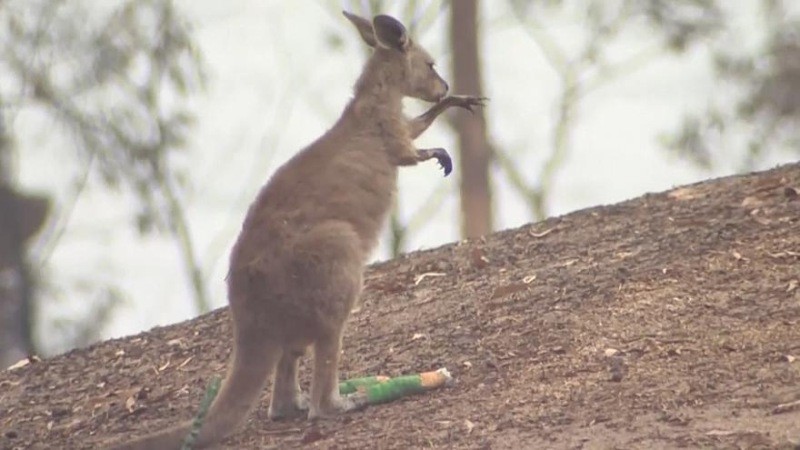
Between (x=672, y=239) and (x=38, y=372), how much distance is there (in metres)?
3.74

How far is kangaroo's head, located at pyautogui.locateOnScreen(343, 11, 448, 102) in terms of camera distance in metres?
9.12

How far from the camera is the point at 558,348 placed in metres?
8.21

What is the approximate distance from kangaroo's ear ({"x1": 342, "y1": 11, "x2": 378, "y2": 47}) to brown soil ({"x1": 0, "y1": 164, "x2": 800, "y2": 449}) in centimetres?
145

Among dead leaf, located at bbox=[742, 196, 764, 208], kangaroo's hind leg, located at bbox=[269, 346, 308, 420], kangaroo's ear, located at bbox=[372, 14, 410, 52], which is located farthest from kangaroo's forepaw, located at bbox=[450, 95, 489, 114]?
dead leaf, located at bbox=[742, 196, 764, 208]

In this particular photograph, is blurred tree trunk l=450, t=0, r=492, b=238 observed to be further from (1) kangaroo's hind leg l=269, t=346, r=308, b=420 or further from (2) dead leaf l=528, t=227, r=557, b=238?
(1) kangaroo's hind leg l=269, t=346, r=308, b=420

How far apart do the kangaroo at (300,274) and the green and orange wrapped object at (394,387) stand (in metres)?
0.10

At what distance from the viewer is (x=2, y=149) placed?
23.4m

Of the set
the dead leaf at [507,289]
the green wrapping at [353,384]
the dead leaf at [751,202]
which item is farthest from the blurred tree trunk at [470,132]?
the green wrapping at [353,384]

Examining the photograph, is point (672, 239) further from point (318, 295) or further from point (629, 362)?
point (318, 295)

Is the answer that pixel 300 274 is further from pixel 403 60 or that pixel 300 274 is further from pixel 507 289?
pixel 507 289

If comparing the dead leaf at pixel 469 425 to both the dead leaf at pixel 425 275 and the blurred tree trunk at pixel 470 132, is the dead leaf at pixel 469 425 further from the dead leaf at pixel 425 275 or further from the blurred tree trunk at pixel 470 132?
the blurred tree trunk at pixel 470 132

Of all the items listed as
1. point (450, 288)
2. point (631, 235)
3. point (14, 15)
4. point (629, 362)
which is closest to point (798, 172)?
point (631, 235)

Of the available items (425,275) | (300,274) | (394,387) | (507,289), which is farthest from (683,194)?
(300,274)

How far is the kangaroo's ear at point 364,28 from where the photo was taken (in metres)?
9.38
